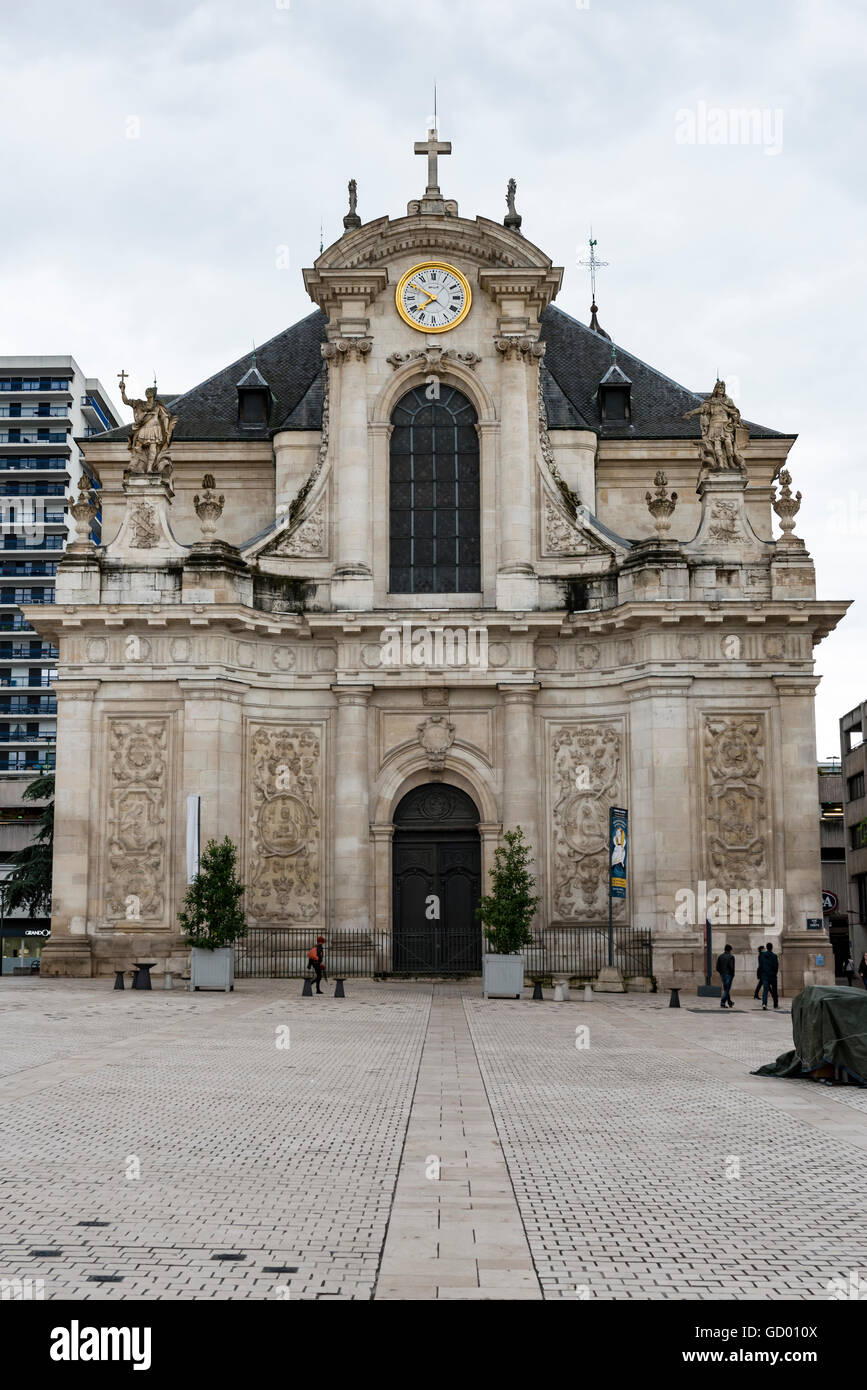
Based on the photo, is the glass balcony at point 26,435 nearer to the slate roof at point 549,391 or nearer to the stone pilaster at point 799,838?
the slate roof at point 549,391

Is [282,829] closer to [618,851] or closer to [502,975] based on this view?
[502,975]

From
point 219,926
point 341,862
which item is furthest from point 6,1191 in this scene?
point 341,862

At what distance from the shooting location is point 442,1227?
387 inches

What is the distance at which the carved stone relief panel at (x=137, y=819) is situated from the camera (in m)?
36.9

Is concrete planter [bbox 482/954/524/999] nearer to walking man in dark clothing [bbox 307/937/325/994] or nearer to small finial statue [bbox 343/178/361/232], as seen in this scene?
walking man in dark clothing [bbox 307/937/325/994]

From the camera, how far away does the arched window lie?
40781 mm

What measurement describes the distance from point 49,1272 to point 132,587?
1207 inches

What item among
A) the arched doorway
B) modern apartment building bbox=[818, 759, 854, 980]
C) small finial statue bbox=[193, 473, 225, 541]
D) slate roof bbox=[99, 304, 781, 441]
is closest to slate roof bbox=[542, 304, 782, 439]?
slate roof bbox=[99, 304, 781, 441]

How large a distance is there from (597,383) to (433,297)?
8133 millimetres

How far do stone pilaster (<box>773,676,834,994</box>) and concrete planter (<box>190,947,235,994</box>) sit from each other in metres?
13.9

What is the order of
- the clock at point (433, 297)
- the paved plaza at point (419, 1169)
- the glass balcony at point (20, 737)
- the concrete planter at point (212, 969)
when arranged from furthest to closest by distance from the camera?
the glass balcony at point (20, 737) → the clock at point (433, 297) → the concrete planter at point (212, 969) → the paved plaza at point (419, 1169)

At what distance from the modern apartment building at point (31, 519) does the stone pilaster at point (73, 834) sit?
59416mm

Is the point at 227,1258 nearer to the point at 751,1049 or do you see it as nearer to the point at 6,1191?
the point at 6,1191

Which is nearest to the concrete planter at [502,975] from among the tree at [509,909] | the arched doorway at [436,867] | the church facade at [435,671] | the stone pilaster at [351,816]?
the tree at [509,909]
